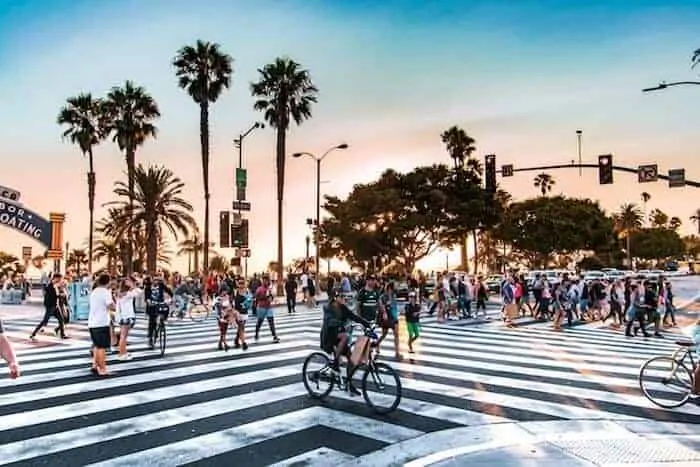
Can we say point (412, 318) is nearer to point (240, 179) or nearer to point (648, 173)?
A: point (648, 173)

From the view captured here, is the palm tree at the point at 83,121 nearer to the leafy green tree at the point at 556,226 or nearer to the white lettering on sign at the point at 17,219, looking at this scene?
the white lettering on sign at the point at 17,219

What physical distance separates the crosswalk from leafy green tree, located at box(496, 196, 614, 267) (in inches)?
2244

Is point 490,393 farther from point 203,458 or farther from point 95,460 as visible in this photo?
point 95,460

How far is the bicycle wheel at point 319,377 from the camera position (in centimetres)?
922

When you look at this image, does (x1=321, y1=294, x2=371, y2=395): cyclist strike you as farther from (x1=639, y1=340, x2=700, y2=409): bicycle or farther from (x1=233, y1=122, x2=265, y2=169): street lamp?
(x1=233, y1=122, x2=265, y2=169): street lamp

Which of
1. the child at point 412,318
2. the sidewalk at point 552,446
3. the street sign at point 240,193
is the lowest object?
the sidewalk at point 552,446

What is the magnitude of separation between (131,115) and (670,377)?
42.2 m

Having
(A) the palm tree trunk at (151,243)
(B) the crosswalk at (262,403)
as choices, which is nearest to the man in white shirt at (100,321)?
(B) the crosswalk at (262,403)

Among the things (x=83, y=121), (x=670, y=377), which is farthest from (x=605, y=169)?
(x=83, y=121)

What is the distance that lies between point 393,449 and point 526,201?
71.9m

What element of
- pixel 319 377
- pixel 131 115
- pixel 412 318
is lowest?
pixel 319 377

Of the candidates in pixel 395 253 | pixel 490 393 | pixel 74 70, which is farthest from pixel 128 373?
pixel 395 253

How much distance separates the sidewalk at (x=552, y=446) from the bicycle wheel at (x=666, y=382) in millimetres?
1180

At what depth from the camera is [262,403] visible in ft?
29.2
